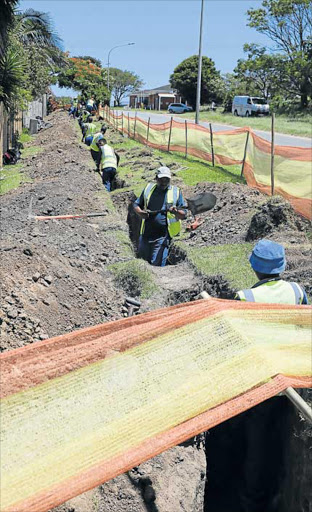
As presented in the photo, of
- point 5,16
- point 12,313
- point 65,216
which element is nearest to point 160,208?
point 12,313

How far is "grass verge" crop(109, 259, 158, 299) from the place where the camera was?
26.9 feet

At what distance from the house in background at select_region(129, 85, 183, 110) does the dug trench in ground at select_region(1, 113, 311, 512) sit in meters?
65.3

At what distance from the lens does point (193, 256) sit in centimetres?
965

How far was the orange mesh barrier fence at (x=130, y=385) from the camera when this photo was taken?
247 centimetres

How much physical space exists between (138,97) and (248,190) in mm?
102777

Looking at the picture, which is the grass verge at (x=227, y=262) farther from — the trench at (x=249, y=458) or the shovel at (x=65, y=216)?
the shovel at (x=65, y=216)

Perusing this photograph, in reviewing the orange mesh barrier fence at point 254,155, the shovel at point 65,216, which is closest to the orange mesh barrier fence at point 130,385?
the orange mesh barrier fence at point 254,155

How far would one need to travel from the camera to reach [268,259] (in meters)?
3.95

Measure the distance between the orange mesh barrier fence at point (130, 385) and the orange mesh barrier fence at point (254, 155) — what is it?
23.9 ft

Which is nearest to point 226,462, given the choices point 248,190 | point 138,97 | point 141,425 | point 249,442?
point 249,442

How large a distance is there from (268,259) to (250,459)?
94.6 inches

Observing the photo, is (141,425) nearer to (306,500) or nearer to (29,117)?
(306,500)

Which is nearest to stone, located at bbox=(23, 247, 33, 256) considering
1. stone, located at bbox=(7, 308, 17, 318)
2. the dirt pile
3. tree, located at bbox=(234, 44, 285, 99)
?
stone, located at bbox=(7, 308, 17, 318)

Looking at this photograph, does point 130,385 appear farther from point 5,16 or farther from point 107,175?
point 5,16
